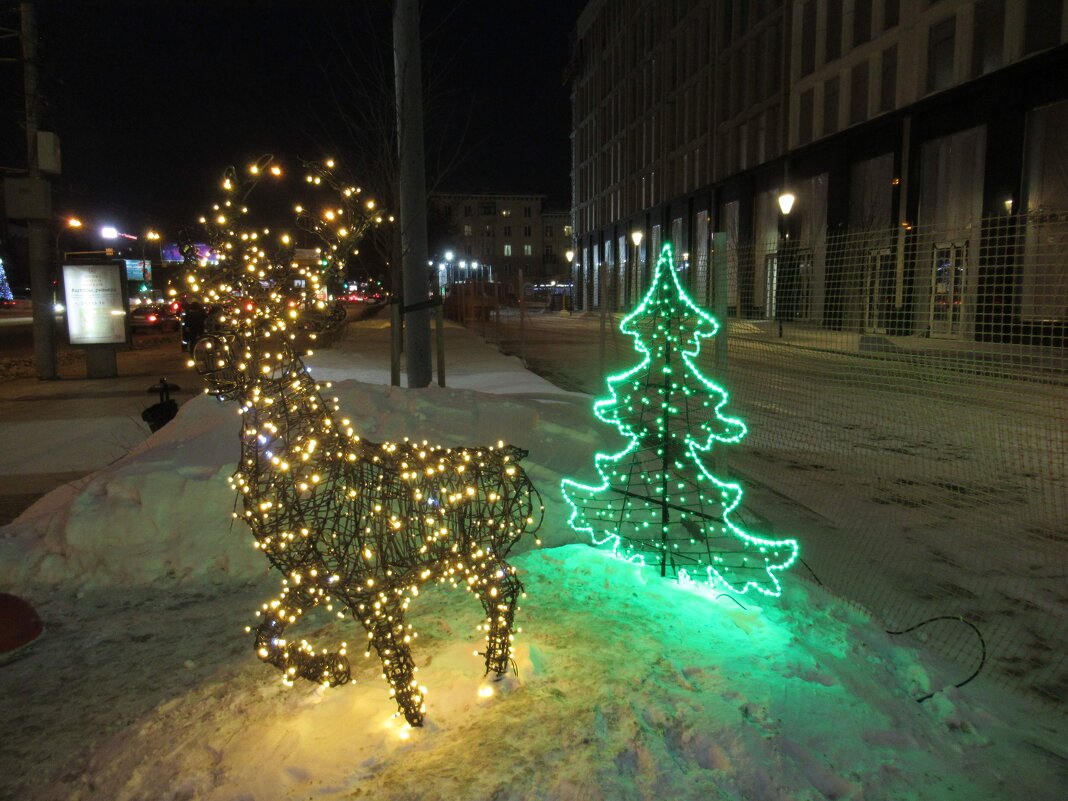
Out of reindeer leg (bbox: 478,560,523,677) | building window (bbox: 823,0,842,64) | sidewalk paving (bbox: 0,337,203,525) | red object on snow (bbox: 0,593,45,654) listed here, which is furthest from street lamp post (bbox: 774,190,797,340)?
sidewalk paving (bbox: 0,337,203,525)

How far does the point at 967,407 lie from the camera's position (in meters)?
10.4

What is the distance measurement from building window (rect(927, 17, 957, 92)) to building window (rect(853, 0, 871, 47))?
3.26m

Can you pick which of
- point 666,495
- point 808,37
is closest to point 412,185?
point 666,495

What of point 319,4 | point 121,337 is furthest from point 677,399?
point 121,337

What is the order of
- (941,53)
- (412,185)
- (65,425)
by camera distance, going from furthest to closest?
(941,53) → (65,425) → (412,185)

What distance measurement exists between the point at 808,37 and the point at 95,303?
27.5 meters

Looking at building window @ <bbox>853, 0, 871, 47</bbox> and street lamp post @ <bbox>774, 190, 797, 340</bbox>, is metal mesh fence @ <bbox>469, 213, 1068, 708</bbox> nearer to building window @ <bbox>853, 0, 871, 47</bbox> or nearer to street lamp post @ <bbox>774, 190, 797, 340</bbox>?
street lamp post @ <bbox>774, 190, 797, 340</bbox>

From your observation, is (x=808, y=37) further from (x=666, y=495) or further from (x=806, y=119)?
(x=666, y=495)

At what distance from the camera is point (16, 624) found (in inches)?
150

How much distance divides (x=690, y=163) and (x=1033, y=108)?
21898 mm

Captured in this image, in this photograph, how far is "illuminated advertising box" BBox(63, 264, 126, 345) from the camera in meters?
14.0

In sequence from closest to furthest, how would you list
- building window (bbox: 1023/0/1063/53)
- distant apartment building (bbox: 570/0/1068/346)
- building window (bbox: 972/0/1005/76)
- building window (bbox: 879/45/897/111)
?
distant apartment building (bbox: 570/0/1068/346) < building window (bbox: 1023/0/1063/53) < building window (bbox: 972/0/1005/76) < building window (bbox: 879/45/897/111)

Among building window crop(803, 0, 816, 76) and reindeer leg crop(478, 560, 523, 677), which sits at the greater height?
building window crop(803, 0, 816, 76)

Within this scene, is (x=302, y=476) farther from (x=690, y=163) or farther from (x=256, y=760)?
(x=690, y=163)
